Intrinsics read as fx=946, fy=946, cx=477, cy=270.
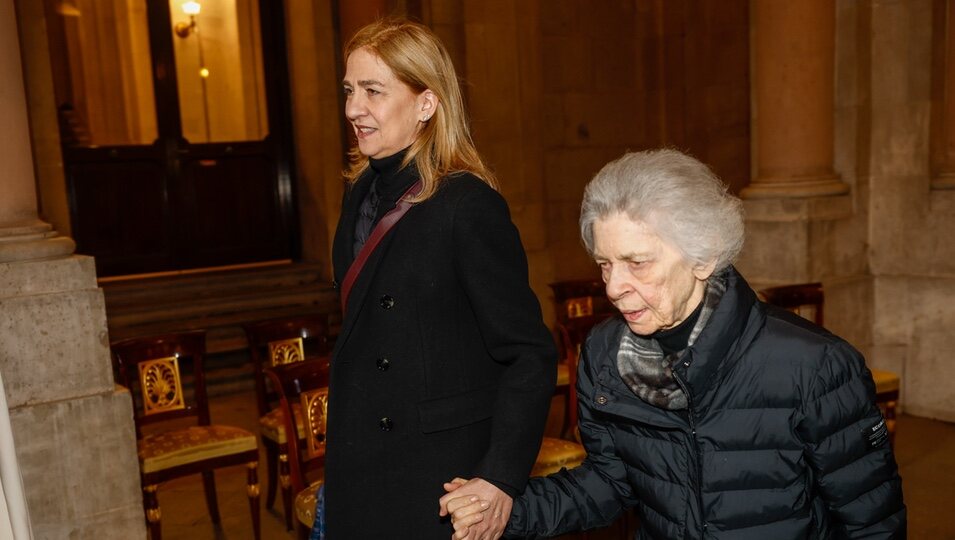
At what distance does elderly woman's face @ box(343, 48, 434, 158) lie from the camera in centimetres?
189

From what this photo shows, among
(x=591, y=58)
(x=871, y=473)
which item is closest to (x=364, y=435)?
(x=871, y=473)

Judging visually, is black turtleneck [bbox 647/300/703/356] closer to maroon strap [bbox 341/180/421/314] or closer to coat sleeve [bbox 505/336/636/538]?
coat sleeve [bbox 505/336/636/538]

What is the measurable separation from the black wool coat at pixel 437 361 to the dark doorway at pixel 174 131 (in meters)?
7.23

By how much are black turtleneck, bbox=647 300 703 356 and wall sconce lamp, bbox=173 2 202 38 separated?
811 centimetres

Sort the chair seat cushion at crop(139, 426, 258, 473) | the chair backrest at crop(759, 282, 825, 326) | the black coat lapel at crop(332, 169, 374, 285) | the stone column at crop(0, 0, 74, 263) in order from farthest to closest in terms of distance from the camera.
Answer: the chair backrest at crop(759, 282, 825, 326)
the chair seat cushion at crop(139, 426, 258, 473)
the stone column at crop(0, 0, 74, 263)
the black coat lapel at crop(332, 169, 374, 285)

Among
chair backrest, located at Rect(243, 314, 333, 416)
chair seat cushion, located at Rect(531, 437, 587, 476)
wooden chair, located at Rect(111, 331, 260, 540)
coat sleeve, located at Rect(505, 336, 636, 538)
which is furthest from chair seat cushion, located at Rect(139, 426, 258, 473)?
coat sleeve, located at Rect(505, 336, 636, 538)

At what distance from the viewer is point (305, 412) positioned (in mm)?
3518

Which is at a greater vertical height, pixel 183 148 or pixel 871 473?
pixel 183 148

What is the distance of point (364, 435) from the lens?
1954 millimetres

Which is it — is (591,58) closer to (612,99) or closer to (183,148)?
(612,99)

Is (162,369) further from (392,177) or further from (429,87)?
(429,87)

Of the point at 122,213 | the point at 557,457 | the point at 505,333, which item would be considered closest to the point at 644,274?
the point at 505,333

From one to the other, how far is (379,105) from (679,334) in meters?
0.74

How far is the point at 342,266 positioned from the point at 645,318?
73cm
